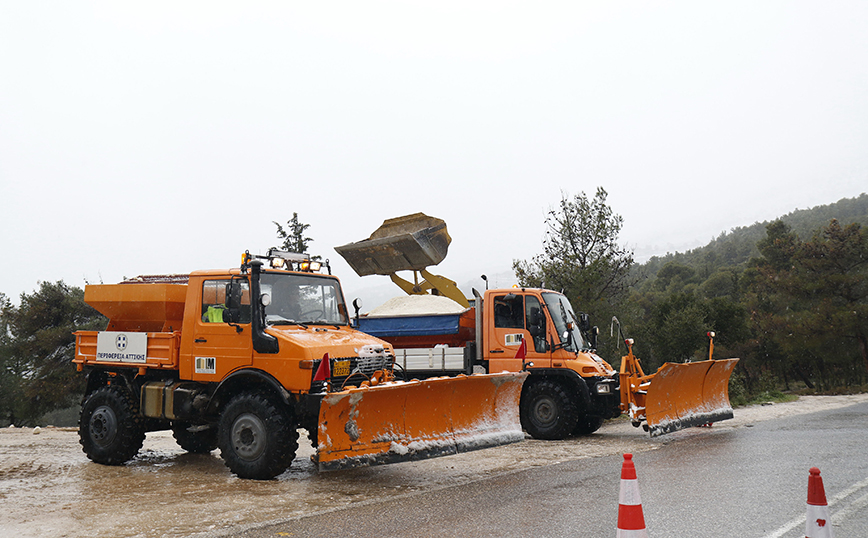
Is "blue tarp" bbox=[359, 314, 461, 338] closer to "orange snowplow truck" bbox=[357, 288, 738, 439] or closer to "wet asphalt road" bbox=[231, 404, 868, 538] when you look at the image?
"orange snowplow truck" bbox=[357, 288, 738, 439]

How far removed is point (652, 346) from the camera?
33.5m

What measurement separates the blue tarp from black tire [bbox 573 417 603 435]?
2.79 meters

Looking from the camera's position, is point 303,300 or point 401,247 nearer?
point 303,300

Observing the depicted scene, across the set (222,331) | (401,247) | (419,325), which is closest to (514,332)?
(419,325)

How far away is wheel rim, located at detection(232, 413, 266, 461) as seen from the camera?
24.1 feet

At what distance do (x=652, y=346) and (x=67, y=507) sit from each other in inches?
1220

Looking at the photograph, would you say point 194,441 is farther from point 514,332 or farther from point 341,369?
point 514,332

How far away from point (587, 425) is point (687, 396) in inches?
71.2

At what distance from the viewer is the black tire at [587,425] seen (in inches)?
458

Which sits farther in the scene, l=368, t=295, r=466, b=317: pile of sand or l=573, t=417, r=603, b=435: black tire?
l=368, t=295, r=466, b=317: pile of sand

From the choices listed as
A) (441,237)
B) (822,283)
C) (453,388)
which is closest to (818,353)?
(822,283)

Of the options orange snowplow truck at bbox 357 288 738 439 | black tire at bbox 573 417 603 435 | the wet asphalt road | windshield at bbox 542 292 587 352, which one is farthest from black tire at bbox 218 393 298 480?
black tire at bbox 573 417 603 435

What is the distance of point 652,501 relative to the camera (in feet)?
19.1

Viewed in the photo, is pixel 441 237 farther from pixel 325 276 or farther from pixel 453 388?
pixel 453 388
